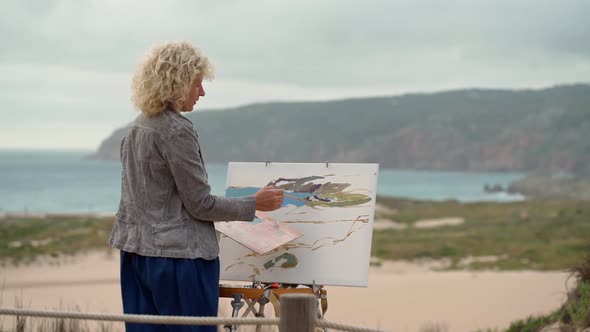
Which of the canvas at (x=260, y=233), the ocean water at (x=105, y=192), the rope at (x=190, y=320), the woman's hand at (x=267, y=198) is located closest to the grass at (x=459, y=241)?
the canvas at (x=260, y=233)

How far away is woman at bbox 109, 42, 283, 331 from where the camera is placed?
351 centimetres

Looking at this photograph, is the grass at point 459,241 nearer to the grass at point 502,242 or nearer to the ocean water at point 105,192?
the grass at point 502,242

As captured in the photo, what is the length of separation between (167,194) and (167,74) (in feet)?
1.62

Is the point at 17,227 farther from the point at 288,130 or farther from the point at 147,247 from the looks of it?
the point at 288,130

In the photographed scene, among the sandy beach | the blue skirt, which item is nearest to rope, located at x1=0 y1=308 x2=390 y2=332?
the blue skirt

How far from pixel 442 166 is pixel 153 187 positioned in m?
135

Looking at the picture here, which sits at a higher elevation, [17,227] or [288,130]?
[288,130]

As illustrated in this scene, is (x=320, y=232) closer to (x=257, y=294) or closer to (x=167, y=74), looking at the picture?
(x=257, y=294)

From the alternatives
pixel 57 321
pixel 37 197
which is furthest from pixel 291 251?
pixel 37 197

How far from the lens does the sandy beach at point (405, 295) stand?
32.3 feet

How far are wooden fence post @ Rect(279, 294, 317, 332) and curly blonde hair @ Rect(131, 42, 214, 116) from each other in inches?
38.8

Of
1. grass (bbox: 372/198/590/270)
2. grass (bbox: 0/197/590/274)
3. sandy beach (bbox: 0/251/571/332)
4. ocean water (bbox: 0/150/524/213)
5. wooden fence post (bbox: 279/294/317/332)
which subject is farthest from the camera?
ocean water (bbox: 0/150/524/213)

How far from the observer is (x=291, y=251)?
460cm

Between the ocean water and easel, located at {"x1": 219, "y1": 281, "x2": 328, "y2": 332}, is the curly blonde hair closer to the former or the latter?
easel, located at {"x1": 219, "y1": 281, "x2": 328, "y2": 332}
